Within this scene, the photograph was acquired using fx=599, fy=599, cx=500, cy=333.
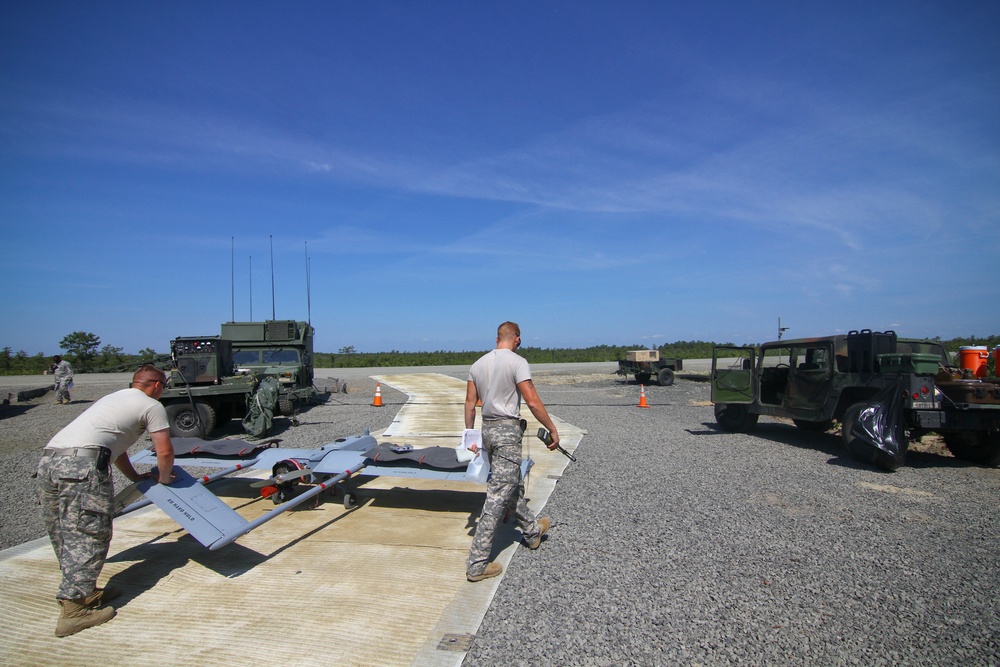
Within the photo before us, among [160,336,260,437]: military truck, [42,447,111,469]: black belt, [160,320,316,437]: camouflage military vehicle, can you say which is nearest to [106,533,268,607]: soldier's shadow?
[42,447,111,469]: black belt

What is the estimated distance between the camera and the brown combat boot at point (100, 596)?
3531mm

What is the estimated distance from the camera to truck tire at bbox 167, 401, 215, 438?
11203 millimetres

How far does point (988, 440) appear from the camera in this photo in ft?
26.8

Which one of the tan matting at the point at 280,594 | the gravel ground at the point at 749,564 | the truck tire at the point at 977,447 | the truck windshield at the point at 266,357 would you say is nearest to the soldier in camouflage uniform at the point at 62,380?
the truck windshield at the point at 266,357

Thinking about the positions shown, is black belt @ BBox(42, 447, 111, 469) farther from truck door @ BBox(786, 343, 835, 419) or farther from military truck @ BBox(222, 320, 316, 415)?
military truck @ BBox(222, 320, 316, 415)

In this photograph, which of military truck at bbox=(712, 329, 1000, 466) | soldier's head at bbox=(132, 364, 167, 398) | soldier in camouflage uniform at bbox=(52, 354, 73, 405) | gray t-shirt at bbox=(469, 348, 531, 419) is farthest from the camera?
soldier in camouflage uniform at bbox=(52, 354, 73, 405)

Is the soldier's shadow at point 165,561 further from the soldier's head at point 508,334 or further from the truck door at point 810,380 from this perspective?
the truck door at point 810,380

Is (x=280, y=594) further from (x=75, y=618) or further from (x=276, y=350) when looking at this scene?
(x=276, y=350)

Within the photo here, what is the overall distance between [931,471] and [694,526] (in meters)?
4.66

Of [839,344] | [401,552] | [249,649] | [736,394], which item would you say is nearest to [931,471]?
[839,344]

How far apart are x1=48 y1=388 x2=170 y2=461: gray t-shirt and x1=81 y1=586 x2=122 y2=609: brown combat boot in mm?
799

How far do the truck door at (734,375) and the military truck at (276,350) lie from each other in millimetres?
9418

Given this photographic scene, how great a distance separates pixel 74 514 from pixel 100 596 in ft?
1.76

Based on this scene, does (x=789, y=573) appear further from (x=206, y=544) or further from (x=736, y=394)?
(x=736, y=394)
